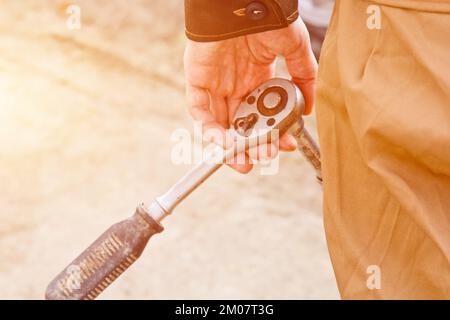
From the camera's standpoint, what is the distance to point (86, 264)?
0.81 meters

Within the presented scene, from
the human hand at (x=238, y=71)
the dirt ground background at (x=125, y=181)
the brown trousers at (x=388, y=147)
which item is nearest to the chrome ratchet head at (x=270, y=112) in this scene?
the human hand at (x=238, y=71)

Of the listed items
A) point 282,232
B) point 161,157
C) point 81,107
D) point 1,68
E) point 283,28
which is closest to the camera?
point 283,28

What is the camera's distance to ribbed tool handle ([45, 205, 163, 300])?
0.81 m

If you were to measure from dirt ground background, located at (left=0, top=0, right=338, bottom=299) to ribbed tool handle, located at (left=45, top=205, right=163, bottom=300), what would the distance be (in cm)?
75

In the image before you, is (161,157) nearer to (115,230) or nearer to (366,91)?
(115,230)

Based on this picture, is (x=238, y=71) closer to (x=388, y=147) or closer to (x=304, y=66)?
(x=304, y=66)

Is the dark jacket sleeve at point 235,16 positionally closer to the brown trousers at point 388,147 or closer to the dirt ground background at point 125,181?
the brown trousers at point 388,147

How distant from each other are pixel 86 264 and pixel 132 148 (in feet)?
3.65

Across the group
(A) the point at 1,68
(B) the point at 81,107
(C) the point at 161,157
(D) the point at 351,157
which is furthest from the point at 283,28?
(A) the point at 1,68

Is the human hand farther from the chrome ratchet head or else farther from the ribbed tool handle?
the ribbed tool handle

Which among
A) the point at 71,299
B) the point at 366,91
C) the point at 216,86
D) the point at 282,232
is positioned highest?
the point at 366,91

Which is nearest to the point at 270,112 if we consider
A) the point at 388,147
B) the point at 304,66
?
the point at 304,66

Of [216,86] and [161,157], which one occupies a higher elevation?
[216,86]
